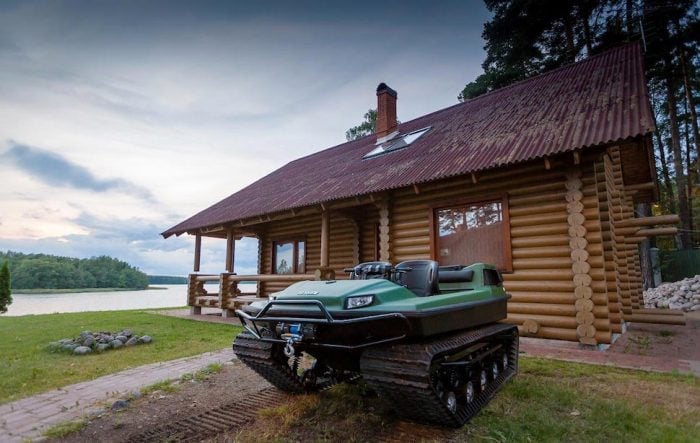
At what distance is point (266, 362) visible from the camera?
11.4ft

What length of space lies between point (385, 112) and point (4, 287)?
15.5 metres

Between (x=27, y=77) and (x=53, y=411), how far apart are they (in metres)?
7.52

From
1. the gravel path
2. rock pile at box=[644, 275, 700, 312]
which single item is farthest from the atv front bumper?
rock pile at box=[644, 275, 700, 312]

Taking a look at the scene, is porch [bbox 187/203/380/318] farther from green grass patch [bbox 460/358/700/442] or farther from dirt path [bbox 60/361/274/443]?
green grass patch [bbox 460/358/700/442]

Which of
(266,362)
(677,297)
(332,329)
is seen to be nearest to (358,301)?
(332,329)

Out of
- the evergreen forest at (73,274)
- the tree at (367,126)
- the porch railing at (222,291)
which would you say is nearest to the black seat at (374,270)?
the porch railing at (222,291)

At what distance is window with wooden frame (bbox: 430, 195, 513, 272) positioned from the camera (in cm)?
713

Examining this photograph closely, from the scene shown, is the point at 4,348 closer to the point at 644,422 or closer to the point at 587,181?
the point at 644,422

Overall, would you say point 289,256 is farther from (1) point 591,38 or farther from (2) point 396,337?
(1) point 591,38

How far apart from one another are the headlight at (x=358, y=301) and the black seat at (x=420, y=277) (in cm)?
67

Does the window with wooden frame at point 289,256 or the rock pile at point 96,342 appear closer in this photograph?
the rock pile at point 96,342

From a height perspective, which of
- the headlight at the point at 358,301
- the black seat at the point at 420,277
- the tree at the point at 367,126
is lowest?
the headlight at the point at 358,301

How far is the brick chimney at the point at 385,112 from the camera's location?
12.8 m

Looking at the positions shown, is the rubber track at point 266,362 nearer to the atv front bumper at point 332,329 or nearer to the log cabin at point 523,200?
the atv front bumper at point 332,329
